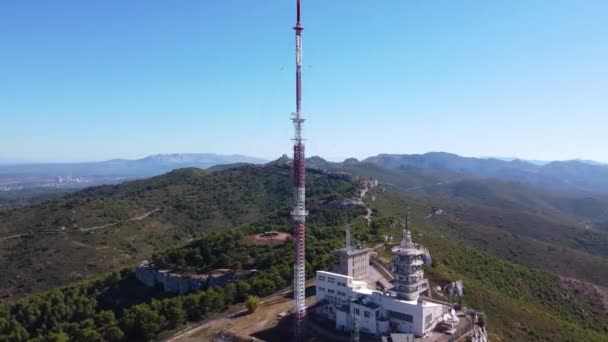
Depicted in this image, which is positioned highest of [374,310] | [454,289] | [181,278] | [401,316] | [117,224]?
[374,310]

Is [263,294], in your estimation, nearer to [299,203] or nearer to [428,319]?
[299,203]

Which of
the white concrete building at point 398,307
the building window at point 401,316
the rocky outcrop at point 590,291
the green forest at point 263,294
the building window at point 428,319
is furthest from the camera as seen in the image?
the rocky outcrop at point 590,291

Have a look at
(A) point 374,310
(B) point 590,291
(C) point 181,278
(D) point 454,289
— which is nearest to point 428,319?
(A) point 374,310

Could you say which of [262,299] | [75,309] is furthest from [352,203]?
[75,309]

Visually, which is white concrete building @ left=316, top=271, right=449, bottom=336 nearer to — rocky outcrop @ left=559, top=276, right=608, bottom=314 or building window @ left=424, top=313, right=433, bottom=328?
building window @ left=424, top=313, right=433, bottom=328

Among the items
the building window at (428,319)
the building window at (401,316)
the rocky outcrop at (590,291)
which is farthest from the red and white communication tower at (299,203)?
the rocky outcrop at (590,291)

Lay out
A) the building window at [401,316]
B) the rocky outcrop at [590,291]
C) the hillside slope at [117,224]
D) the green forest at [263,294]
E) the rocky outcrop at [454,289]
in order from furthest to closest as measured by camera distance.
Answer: the hillside slope at [117,224] → the rocky outcrop at [590,291] → the rocky outcrop at [454,289] → the green forest at [263,294] → the building window at [401,316]

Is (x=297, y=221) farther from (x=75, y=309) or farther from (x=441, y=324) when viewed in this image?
(x=75, y=309)

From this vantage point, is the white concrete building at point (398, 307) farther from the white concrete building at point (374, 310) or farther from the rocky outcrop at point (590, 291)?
the rocky outcrop at point (590, 291)

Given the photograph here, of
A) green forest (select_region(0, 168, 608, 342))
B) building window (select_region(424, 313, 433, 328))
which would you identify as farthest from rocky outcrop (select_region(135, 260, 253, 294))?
building window (select_region(424, 313, 433, 328))
